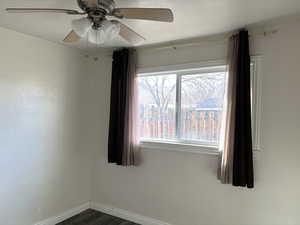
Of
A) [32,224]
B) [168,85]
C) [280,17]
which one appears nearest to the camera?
[280,17]

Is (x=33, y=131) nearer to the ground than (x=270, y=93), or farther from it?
nearer to the ground

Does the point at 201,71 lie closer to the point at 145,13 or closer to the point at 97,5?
the point at 145,13

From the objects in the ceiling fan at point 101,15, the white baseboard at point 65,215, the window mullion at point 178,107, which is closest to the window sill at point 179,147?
the window mullion at point 178,107

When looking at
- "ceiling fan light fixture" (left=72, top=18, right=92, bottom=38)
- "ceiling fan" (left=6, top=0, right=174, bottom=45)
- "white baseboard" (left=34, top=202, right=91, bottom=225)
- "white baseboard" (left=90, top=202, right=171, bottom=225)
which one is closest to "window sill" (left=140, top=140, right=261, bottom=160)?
"white baseboard" (left=90, top=202, right=171, bottom=225)

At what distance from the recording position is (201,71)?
2672 millimetres

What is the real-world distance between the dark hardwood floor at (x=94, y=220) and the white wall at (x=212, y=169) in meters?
0.19

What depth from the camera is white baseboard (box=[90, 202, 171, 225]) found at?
2875 mm

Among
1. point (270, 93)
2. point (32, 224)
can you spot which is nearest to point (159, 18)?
point (270, 93)

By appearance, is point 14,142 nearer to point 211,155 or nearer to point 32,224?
point 32,224

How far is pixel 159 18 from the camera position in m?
1.50

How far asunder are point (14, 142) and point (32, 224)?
1.03 m

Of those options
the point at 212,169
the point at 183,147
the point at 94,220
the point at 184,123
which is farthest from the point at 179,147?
the point at 94,220

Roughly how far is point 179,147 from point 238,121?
30.5 inches

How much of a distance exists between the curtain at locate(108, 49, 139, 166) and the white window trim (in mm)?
163
